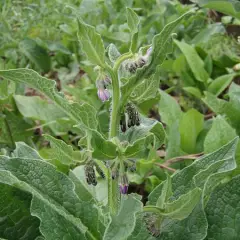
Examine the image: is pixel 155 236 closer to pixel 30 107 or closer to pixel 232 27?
pixel 30 107

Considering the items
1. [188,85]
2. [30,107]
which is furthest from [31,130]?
[188,85]

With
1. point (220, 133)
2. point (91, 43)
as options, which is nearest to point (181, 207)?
point (91, 43)

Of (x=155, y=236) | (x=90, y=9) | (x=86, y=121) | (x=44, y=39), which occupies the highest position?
(x=86, y=121)

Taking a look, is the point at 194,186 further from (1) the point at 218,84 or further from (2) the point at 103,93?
(1) the point at 218,84

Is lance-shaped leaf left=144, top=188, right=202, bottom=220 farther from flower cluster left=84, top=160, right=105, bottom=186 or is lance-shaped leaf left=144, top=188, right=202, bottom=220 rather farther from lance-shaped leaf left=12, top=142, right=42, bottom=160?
lance-shaped leaf left=12, top=142, right=42, bottom=160

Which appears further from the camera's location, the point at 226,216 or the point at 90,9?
the point at 90,9

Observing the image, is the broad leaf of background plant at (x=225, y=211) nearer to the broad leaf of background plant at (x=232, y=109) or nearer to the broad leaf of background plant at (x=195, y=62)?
the broad leaf of background plant at (x=232, y=109)
